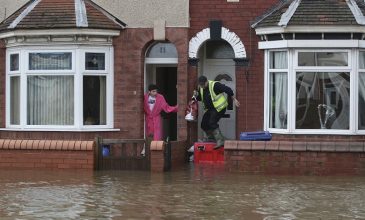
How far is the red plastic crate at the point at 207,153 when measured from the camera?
1778 cm

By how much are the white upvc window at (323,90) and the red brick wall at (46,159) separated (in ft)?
14.4

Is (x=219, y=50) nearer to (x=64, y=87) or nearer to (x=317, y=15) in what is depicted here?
(x=317, y=15)

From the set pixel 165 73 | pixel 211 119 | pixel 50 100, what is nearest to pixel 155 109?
pixel 211 119

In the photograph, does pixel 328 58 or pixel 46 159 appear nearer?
pixel 46 159

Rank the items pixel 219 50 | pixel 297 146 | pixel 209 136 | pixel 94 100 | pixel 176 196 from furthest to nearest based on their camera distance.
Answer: pixel 219 50, pixel 94 100, pixel 209 136, pixel 297 146, pixel 176 196

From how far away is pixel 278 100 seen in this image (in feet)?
58.3

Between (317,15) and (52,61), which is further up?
(317,15)

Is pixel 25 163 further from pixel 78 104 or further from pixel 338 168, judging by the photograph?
pixel 338 168

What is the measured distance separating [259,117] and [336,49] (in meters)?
2.51

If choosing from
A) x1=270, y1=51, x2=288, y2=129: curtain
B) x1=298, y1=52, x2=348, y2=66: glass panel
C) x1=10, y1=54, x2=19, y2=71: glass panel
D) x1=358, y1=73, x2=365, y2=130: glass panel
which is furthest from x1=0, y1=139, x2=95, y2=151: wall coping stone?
x1=358, y1=73, x2=365, y2=130: glass panel

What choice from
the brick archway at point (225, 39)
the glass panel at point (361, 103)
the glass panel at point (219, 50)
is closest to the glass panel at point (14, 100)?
the brick archway at point (225, 39)

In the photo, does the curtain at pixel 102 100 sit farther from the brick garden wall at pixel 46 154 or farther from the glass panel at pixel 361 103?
the glass panel at pixel 361 103

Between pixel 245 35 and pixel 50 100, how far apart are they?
15.6 ft

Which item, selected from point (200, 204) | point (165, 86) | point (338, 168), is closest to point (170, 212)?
point (200, 204)
